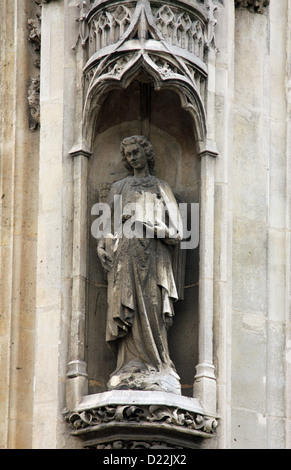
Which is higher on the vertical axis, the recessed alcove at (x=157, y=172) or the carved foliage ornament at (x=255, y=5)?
the carved foliage ornament at (x=255, y=5)

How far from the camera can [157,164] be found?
1853cm

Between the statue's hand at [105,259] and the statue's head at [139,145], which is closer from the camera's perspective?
the statue's hand at [105,259]

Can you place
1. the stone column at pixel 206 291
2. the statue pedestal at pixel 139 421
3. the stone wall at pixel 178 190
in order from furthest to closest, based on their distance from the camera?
the stone wall at pixel 178 190
the stone column at pixel 206 291
the statue pedestal at pixel 139 421

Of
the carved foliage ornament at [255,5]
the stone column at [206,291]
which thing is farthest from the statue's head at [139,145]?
the carved foliage ornament at [255,5]

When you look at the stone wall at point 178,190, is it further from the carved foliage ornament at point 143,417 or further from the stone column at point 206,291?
the carved foliage ornament at point 143,417

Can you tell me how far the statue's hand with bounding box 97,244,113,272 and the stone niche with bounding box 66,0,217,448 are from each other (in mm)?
137

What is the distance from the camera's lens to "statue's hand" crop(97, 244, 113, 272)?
1789cm

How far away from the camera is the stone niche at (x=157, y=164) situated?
17.4 meters

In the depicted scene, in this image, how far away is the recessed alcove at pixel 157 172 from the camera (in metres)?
17.9

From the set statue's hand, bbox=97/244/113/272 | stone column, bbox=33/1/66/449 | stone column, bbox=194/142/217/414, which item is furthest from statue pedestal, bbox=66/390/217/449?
statue's hand, bbox=97/244/113/272

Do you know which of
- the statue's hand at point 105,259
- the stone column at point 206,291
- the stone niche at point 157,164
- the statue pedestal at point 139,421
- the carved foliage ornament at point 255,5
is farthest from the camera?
the carved foliage ornament at point 255,5

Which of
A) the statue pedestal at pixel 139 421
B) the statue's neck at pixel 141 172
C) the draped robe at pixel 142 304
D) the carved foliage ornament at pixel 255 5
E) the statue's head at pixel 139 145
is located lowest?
the statue pedestal at pixel 139 421

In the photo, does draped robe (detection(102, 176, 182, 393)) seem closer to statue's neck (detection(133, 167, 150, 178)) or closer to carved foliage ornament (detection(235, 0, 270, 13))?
statue's neck (detection(133, 167, 150, 178))

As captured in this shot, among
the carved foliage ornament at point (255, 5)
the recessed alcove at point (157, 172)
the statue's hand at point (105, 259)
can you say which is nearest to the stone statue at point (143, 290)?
the statue's hand at point (105, 259)
